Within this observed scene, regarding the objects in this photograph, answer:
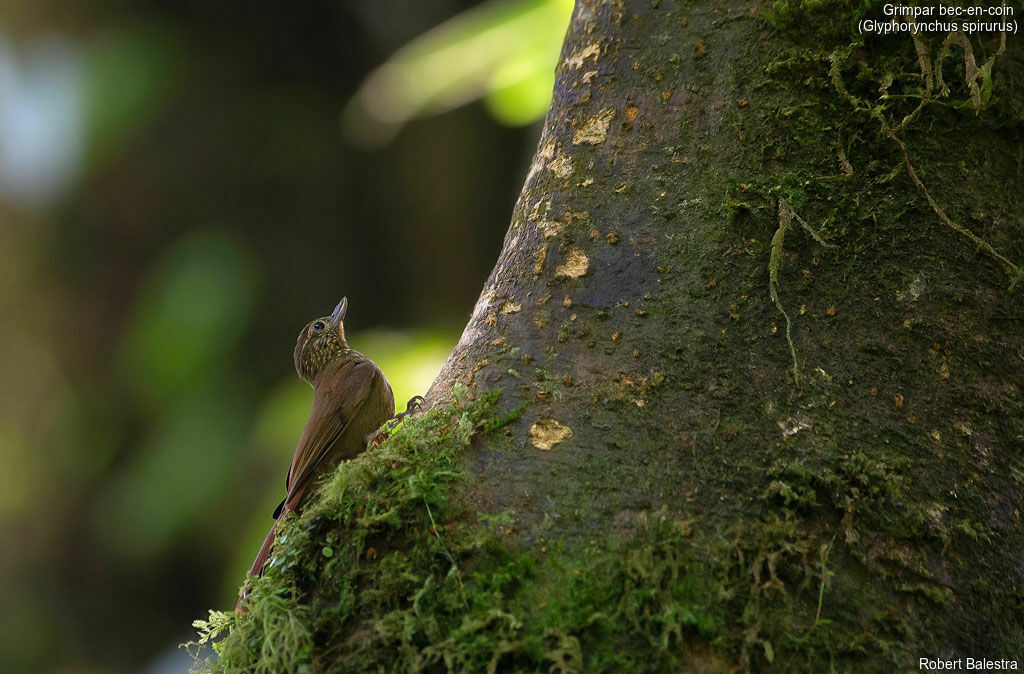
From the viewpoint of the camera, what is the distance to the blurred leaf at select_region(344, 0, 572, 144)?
9.78 feet

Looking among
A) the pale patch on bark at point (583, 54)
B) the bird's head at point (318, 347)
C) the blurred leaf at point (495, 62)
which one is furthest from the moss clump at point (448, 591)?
the bird's head at point (318, 347)

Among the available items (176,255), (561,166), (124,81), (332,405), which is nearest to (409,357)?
(332,405)

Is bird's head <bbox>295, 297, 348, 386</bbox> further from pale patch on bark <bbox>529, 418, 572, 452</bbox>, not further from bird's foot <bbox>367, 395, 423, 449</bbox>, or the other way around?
pale patch on bark <bbox>529, 418, 572, 452</bbox>

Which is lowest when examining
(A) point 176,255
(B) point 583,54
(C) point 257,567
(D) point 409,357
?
(A) point 176,255

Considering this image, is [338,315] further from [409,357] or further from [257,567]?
[257,567]

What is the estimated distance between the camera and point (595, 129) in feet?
6.27

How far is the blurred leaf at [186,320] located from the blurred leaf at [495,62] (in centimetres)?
315

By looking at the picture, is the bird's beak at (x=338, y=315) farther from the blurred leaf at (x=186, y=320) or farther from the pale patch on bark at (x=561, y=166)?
the blurred leaf at (x=186, y=320)

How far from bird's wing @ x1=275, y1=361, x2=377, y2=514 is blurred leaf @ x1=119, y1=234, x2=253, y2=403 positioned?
3.52 meters

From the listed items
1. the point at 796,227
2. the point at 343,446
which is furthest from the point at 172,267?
the point at 796,227

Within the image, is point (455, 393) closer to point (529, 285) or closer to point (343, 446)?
point (529, 285)

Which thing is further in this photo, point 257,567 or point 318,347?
point 318,347

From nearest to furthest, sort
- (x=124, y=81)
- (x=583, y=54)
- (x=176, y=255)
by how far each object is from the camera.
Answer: (x=583, y=54) → (x=176, y=255) → (x=124, y=81)

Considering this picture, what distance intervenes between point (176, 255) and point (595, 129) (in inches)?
229
